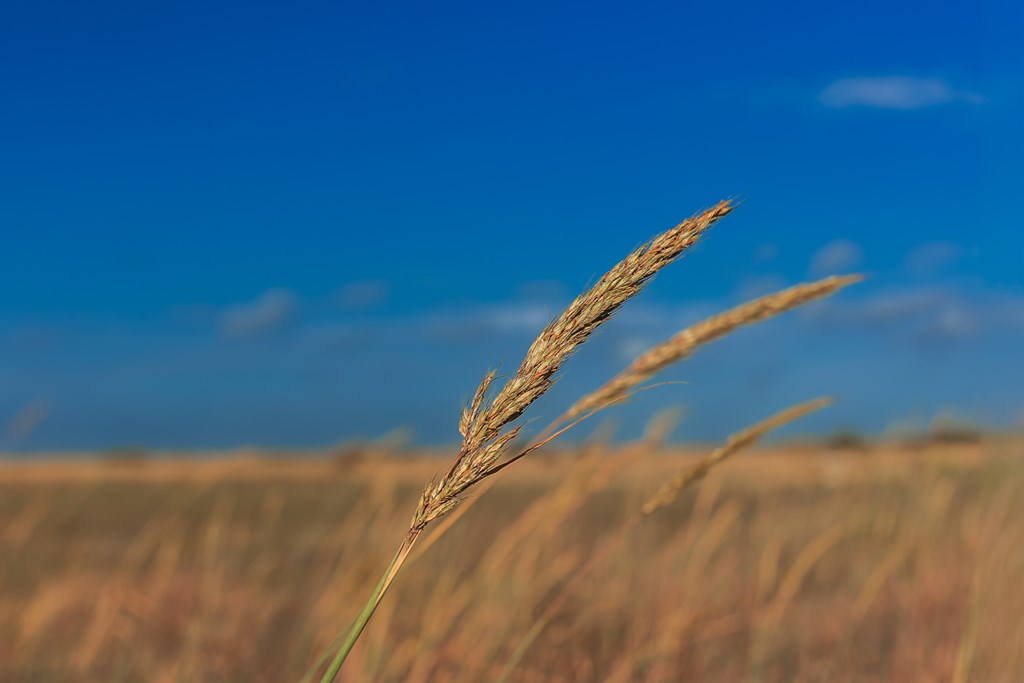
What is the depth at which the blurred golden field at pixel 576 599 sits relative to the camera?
2.11m

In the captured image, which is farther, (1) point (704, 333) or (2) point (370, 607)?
(1) point (704, 333)

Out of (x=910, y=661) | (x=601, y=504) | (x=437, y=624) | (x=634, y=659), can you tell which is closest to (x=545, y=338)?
(x=437, y=624)

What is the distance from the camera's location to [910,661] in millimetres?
2793

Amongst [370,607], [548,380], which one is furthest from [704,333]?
[370,607]

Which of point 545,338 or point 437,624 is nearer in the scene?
point 545,338

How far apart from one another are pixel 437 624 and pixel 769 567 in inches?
70.0

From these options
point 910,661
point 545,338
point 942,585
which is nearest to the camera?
point 545,338

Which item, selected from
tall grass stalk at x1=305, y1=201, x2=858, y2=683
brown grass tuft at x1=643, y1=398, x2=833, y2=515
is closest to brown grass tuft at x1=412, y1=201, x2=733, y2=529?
tall grass stalk at x1=305, y1=201, x2=858, y2=683

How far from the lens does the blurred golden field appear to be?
6.91 ft

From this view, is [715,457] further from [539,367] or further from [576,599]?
[576,599]

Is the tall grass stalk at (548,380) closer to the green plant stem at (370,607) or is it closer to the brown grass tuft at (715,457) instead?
the green plant stem at (370,607)

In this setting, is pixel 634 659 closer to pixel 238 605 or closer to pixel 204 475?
pixel 204 475

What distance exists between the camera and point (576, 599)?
329 cm

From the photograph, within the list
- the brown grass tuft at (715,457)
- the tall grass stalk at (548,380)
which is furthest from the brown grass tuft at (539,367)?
the brown grass tuft at (715,457)
